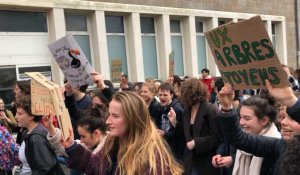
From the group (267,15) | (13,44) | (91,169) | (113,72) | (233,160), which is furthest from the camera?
(267,15)

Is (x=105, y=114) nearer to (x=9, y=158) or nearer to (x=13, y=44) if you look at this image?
(x=9, y=158)

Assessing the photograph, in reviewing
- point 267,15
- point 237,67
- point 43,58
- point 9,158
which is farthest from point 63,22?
point 267,15

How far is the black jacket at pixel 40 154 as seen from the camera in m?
3.42

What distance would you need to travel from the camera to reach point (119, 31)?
12961mm

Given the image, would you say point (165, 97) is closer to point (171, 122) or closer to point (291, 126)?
point (171, 122)

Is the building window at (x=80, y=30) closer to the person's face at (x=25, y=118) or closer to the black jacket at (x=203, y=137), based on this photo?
the black jacket at (x=203, y=137)

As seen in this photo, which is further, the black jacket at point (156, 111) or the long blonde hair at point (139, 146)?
the black jacket at point (156, 111)

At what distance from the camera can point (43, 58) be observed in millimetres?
10914

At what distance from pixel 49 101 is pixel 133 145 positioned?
3.06 feet

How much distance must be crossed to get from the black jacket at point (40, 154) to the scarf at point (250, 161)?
1.55 m

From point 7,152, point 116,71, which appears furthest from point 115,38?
point 7,152

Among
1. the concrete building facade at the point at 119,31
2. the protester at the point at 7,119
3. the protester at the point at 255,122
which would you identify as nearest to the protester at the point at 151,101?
the protester at the point at 255,122

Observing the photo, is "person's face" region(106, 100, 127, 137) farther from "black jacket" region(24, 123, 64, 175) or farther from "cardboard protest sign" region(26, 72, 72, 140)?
"black jacket" region(24, 123, 64, 175)

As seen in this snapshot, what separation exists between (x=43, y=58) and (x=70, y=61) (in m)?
6.54
